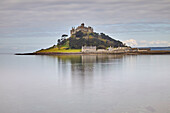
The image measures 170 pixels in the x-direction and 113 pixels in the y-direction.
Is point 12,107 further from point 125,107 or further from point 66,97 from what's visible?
point 125,107

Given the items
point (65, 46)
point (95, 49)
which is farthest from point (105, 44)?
point (65, 46)

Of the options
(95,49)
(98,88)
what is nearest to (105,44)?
(95,49)

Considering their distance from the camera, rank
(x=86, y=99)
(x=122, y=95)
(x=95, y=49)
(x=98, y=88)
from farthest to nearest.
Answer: (x=95, y=49)
(x=98, y=88)
(x=122, y=95)
(x=86, y=99)

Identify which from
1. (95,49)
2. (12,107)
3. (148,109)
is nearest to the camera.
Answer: (148,109)

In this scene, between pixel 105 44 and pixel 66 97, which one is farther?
pixel 105 44

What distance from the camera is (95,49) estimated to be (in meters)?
173

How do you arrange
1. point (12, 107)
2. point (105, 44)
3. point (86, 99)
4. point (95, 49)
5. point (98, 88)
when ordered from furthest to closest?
point (105, 44), point (95, 49), point (98, 88), point (86, 99), point (12, 107)

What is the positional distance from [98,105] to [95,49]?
516ft

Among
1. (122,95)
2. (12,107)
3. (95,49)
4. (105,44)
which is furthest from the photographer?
(105,44)

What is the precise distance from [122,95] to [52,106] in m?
6.36

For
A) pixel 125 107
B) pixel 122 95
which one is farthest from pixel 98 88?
pixel 125 107

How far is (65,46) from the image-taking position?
194750 millimetres

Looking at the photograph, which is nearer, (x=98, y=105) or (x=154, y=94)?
(x=98, y=105)

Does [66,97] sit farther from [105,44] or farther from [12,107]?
[105,44]
